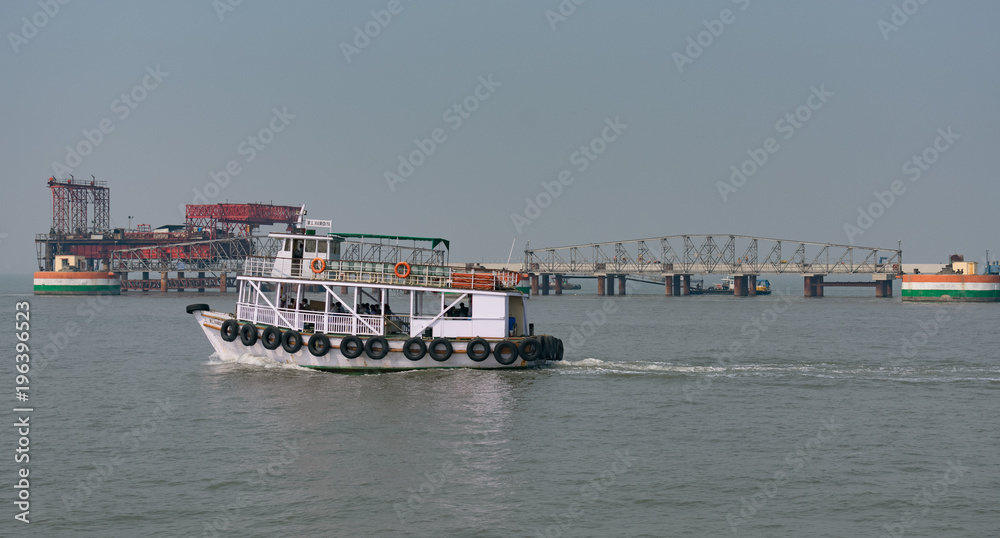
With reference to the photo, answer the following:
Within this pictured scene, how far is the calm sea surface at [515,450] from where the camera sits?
1892 centimetres

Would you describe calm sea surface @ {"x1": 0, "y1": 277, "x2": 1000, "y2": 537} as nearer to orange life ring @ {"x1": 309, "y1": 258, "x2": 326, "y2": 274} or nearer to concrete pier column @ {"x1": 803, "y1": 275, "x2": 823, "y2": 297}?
orange life ring @ {"x1": 309, "y1": 258, "x2": 326, "y2": 274}

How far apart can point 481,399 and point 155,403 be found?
11899 mm

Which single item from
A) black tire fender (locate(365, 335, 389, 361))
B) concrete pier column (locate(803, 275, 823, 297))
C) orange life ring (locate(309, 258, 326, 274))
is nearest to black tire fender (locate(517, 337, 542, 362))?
black tire fender (locate(365, 335, 389, 361))

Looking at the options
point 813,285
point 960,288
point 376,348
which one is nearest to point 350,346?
point 376,348

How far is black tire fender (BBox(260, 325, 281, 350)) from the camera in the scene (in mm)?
38000

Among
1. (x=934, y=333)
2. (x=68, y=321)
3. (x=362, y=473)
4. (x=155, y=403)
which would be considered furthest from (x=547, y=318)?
(x=362, y=473)

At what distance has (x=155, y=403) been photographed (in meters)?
31.5

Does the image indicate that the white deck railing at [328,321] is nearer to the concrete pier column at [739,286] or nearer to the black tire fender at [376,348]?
the black tire fender at [376,348]

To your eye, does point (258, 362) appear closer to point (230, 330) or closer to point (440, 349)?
point (230, 330)

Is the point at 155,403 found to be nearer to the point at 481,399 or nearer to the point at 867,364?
the point at 481,399

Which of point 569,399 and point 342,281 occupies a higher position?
point 342,281

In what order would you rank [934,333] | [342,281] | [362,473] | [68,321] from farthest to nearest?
[68,321]
[934,333]
[342,281]
[362,473]

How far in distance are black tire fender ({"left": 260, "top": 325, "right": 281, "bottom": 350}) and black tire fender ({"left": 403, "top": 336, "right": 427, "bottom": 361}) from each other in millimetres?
5780

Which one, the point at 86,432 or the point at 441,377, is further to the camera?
the point at 441,377
